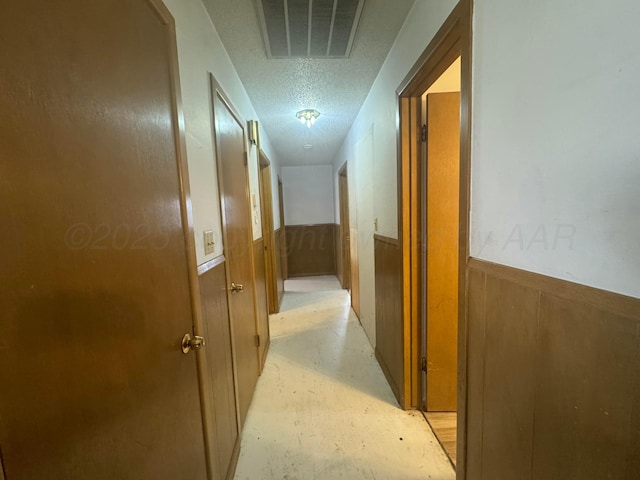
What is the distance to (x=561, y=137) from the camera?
65cm

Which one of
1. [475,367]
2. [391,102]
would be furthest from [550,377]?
[391,102]

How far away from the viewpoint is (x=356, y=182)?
124 inches

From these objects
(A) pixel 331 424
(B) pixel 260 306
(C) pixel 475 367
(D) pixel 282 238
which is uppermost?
(D) pixel 282 238

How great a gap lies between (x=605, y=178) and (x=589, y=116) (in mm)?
137

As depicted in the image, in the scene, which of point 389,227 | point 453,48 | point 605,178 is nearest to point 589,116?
point 605,178

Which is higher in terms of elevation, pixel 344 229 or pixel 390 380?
pixel 344 229

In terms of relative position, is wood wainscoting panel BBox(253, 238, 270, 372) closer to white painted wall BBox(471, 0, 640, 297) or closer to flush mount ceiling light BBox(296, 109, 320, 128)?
flush mount ceiling light BBox(296, 109, 320, 128)

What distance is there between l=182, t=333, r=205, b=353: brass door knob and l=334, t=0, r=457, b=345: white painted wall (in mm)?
1357

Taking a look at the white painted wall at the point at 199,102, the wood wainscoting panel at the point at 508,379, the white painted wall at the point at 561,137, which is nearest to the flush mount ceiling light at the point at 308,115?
the white painted wall at the point at 199,102

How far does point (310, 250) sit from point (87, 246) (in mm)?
5354

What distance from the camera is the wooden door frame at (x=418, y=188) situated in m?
1.02

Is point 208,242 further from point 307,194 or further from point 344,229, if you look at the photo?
point 307,194

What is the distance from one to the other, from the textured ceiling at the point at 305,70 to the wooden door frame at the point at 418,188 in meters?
0.34

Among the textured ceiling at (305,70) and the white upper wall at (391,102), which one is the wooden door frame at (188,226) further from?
the white upper wall at (391,102)
